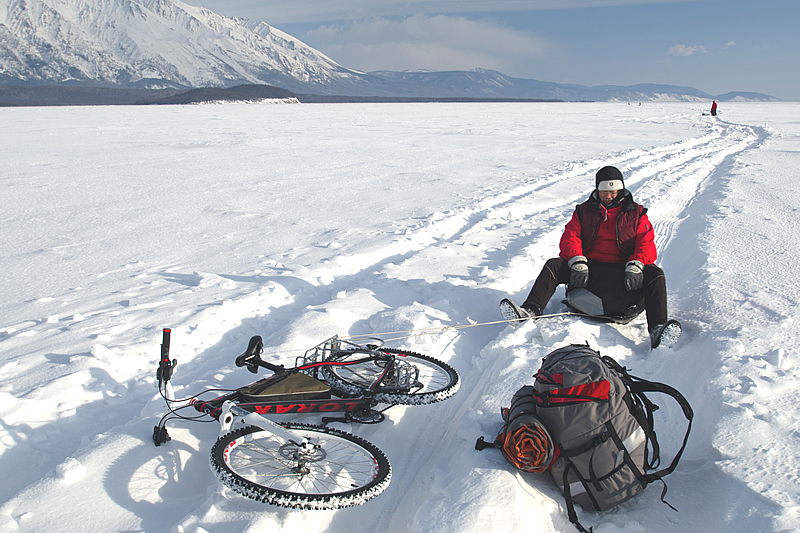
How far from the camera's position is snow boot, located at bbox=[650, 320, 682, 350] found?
371cm

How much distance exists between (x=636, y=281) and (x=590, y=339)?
0.63 meters

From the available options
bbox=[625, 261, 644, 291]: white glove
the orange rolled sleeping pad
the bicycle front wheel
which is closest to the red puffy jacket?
bbox=[625, 261, 644, 291]: white glove

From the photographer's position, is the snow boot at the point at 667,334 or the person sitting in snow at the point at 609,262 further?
the person sitting in snow at the point at 609,262

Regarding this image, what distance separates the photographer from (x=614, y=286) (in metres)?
4.29

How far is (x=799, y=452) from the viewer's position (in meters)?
2.49

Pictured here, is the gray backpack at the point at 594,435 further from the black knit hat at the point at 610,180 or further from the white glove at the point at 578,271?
the black knit hat at the point at 610,180

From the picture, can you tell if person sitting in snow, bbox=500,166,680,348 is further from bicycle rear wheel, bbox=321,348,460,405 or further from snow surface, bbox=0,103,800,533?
bicycle rear wheel, bbox=321,348,460,405

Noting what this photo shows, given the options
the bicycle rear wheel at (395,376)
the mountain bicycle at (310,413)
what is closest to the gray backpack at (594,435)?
the bicycle rear wheel at (395,376)

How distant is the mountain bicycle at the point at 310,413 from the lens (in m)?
2.40

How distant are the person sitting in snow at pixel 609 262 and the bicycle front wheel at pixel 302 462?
203 centimetres

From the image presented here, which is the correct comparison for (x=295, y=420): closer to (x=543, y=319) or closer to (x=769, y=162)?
(x=543, y=319)

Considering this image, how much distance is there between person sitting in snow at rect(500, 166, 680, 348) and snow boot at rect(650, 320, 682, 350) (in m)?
0.13

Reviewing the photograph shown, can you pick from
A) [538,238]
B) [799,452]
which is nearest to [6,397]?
[799,452]

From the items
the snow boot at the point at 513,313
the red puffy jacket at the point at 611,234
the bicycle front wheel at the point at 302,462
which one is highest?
the red puffy jacket at the point at 611,234
